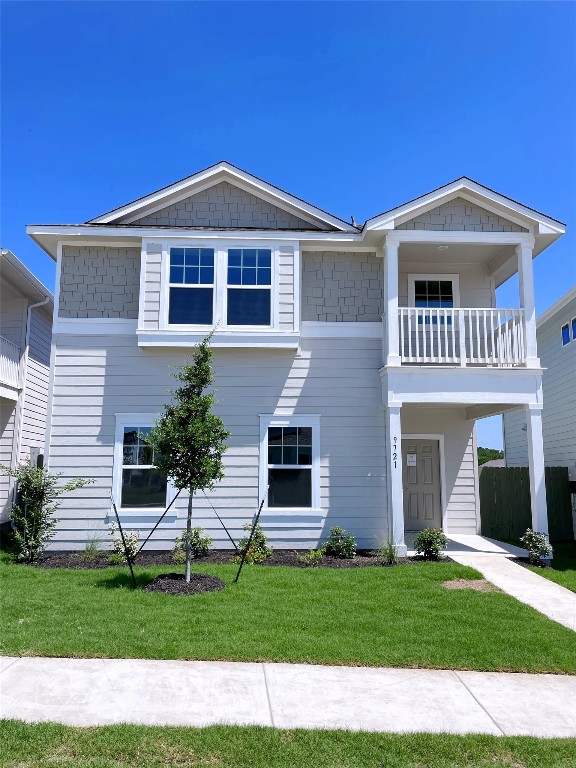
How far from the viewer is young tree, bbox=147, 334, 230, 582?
8219mm

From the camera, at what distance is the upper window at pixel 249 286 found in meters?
11.6

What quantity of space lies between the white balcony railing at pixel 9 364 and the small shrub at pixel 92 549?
4.40 m

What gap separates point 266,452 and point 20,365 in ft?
22.4

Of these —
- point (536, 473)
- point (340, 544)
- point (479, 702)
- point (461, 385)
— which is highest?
point (461, 385)

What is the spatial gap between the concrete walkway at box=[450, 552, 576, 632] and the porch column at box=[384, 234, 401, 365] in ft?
12.8

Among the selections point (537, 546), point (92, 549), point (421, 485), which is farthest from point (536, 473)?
point (92, 549)

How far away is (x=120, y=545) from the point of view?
35.3 ft

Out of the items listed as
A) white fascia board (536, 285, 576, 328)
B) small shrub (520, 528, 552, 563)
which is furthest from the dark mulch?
white fascia board (536, 285, 576, 328)

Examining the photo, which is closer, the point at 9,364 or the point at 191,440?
the point at 191,440

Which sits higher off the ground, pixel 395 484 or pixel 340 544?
pixel 395 484

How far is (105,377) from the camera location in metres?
11.6

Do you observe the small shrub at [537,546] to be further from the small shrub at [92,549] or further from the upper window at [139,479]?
the small shrub at [92,549]

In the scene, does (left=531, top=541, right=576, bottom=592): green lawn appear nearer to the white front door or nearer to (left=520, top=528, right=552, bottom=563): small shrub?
(left=520, top=528, right=552, bottom=563): small shrub

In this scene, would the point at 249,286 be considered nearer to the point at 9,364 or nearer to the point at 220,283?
the point at 220,283
